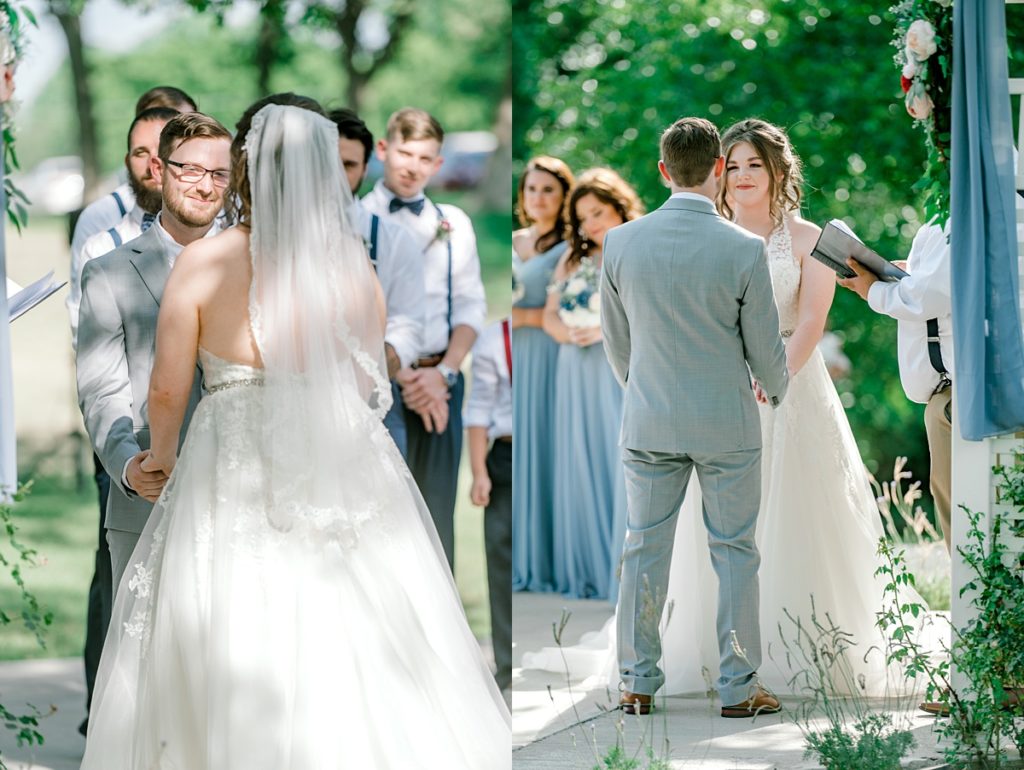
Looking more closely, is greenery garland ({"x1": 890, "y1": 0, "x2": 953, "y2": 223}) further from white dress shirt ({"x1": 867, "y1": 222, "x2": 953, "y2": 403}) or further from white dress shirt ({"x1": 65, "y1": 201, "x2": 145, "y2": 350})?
white dress shirt ({"x1": 65, "y1": 201, "x2": 145, "y2": 350})

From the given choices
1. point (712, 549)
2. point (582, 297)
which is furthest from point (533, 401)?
point (712, 549)

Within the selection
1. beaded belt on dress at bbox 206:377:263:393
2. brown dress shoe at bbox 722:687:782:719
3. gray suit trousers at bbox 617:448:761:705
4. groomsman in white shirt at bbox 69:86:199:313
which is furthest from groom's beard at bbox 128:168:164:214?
brown dress shoe at bbox 722:687:782:719

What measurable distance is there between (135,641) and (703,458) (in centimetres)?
205

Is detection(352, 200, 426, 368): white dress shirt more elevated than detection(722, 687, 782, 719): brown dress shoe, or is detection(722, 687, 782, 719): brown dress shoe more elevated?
detection(352, 200, 426, 368): white dress shirt

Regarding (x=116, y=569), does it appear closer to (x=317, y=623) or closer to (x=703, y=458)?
(x=317, y=623)

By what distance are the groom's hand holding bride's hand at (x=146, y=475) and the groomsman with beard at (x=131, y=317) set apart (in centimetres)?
15

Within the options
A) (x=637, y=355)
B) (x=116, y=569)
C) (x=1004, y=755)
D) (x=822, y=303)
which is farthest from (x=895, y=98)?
(x=116, y=569)

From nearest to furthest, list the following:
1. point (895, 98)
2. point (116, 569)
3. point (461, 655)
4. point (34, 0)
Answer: point (461, 655) < point (116, 569) < point (895, 98) < point (34, 0)

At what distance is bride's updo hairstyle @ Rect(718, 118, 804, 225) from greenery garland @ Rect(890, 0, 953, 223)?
59 cm

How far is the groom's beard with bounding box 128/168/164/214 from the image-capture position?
4.98 m

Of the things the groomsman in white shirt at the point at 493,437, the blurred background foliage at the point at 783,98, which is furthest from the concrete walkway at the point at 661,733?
the blurred background foliage at the point at 783,98

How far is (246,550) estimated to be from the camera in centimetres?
378

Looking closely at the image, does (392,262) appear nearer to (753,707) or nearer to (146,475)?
(146,475)

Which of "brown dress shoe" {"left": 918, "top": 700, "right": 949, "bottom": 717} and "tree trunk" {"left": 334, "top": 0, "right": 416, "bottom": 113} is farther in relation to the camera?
"tree trunk" {"left": 334, "top": 0, "right": 416, "bottom": 113}
